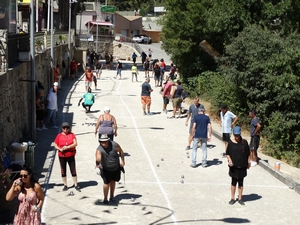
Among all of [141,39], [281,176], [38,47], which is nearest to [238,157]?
[281,176]

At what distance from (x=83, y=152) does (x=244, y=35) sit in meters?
9.03

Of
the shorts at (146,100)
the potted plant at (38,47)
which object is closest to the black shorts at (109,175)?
the shorts at (146,100)

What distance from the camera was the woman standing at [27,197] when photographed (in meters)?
8.30

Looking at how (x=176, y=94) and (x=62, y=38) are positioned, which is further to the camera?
(x=62, y=38)

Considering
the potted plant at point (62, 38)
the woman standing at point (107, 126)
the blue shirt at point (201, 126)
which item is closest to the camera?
the woman standing at point (107, 126)

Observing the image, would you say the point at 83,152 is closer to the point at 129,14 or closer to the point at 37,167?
the point at 37,167

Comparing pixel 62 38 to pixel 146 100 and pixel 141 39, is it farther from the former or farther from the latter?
pixel 141 39

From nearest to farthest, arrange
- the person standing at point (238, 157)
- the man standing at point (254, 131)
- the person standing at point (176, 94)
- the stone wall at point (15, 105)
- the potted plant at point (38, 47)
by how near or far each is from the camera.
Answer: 1. the person standing at point (238, 157)
2. the stone wall at point (15, 105)
3. the man standing at point (254, 131)
4. the person standing at point (176, 94)
5. the potted plant at point (38, 47)

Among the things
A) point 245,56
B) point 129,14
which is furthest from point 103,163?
point 129,14

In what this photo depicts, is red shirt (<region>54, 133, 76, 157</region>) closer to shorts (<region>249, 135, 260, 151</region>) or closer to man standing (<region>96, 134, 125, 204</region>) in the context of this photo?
man standing (<region>96, 134, 125, 204</region>)

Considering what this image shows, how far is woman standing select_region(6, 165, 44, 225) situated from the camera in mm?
8297

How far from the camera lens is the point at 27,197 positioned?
328 inches

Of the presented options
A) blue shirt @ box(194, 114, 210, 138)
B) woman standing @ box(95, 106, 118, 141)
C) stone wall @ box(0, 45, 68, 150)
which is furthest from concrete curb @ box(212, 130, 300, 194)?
stone wall @ box(0, 45, 68, 150)

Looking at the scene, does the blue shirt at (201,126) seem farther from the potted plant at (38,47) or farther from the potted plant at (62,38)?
the potted plant at (62,38)
